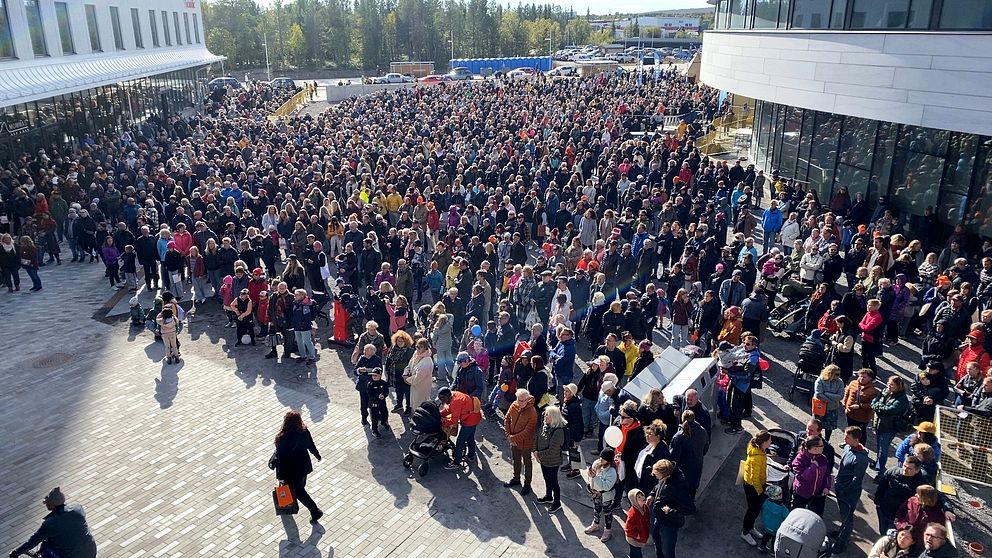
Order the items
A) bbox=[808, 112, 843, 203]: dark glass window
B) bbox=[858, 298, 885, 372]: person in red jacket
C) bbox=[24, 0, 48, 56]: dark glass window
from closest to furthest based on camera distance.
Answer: bbox=[858, 298, 885, 372]: person in red jacket
bbox=[808, 112, 843, 203]: dark glass window
bbox=[24, 0, 48, 56]: dark glass window

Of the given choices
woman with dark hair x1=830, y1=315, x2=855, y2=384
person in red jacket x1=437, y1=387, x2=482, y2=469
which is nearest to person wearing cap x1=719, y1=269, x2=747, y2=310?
woman with dark hair x1=830, y1=315, x2=855, y2=384

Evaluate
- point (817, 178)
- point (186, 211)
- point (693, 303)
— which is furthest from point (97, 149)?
point (817, 178)

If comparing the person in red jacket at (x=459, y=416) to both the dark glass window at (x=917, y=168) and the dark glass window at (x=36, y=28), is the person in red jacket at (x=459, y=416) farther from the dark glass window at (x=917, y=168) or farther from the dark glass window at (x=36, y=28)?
the dark glass window at (x=36, y=28)

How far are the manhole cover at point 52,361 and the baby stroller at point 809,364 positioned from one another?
12833 mm

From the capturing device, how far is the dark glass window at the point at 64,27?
2656 cm

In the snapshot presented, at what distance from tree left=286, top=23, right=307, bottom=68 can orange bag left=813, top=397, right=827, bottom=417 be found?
9292cm

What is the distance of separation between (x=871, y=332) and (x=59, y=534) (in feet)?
36.4

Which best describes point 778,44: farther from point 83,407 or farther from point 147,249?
point 83,407

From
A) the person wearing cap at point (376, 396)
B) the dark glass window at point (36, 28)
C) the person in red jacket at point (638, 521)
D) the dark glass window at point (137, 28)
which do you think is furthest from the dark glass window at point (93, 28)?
the person in red jacket at point (638, 521)

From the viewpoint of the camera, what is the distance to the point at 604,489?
7.88 meters

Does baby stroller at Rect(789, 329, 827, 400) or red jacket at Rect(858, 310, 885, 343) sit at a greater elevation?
red jacket at Rect(858, 310, 885, 343)

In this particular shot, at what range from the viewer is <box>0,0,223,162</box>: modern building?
2239 centimetres

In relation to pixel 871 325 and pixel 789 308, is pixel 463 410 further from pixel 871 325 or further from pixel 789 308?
pixel 789 308

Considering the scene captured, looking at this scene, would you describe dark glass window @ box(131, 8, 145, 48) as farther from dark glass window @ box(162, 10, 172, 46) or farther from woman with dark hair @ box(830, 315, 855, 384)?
woman with dark hair @ box(830, 315, 855, 384)
